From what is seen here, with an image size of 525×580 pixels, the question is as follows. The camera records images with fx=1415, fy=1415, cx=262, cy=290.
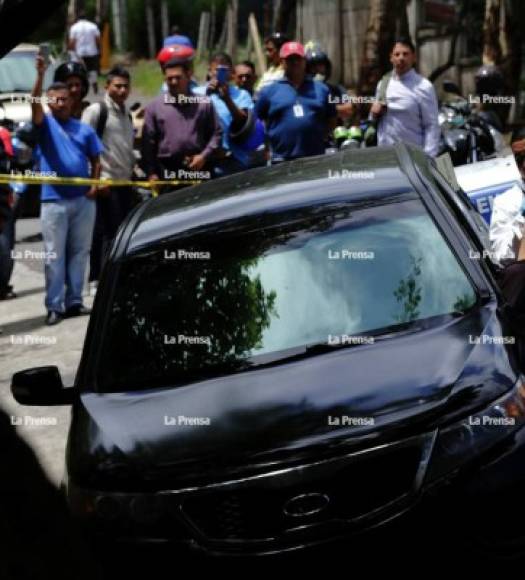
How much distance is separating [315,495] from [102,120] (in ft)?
25.6

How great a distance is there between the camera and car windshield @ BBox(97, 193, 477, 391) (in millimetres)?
5293

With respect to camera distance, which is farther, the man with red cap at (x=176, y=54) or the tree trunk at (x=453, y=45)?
the tree trunk at (x=453, y=45)

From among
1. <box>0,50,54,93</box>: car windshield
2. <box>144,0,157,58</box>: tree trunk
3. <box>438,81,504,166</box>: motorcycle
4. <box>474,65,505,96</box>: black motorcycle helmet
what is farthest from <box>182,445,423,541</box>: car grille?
<box>144,0,157,58</box>: tree trunk

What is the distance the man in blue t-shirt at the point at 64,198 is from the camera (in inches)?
434

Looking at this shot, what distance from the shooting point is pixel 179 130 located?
11453 mm

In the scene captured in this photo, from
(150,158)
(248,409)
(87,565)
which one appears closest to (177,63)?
(150,158)

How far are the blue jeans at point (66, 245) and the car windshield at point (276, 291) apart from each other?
516cm

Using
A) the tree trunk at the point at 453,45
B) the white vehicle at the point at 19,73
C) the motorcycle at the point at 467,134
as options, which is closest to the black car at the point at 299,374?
the motorcycle at the point at 467,134

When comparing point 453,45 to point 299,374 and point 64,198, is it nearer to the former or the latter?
point 64,198

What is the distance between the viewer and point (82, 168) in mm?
11109

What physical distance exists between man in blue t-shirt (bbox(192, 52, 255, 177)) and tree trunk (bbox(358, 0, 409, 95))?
726 centimetres

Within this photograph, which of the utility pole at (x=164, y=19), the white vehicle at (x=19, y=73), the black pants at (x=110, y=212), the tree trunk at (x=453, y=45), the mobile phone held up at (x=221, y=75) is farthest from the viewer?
the utility pole at (x=164, y=19)

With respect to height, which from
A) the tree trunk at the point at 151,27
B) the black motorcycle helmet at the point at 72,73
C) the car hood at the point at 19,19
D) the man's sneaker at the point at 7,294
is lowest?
the tree trunk at the point at 151,27

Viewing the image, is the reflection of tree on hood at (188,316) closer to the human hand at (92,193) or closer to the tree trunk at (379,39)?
the human hand at (92,193)
